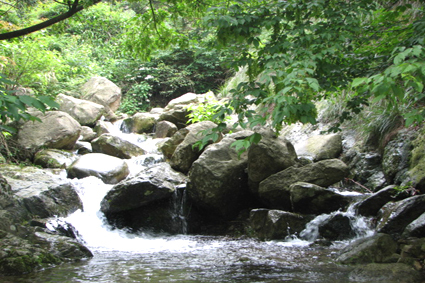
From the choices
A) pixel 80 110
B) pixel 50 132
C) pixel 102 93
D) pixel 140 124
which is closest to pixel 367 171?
pixel 50 132

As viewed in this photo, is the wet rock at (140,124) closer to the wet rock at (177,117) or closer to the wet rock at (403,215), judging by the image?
the wet rock at (177,117)

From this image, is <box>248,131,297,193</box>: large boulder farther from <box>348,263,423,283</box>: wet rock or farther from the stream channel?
<box>348,263,423,283</box>: wet rock

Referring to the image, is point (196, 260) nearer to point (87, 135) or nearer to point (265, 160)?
point (265, 160)

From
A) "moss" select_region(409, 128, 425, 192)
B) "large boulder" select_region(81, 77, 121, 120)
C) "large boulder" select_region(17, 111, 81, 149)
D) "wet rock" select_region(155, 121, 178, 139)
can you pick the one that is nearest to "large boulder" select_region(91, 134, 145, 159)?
"large boulder" select_region(17, 111, 81, 149)

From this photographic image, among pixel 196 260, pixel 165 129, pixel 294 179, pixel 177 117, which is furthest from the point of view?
pixel 177 117

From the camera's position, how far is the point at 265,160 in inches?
238

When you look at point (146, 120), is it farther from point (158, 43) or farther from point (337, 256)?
point (337, 256)

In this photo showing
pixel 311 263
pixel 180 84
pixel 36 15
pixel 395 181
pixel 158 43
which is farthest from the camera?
pixel 36 15

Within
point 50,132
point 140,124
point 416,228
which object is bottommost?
point 416,228

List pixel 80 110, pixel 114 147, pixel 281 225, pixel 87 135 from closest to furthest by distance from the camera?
pixel 281 225
pixel 114 147
pixel 87 135
pixel 80 110

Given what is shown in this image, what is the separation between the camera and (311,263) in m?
3.83

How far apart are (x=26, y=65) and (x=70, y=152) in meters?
2.62

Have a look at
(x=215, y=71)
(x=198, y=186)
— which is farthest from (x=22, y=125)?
(x=215, y=71)

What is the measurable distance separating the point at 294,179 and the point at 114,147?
18.4 feet
